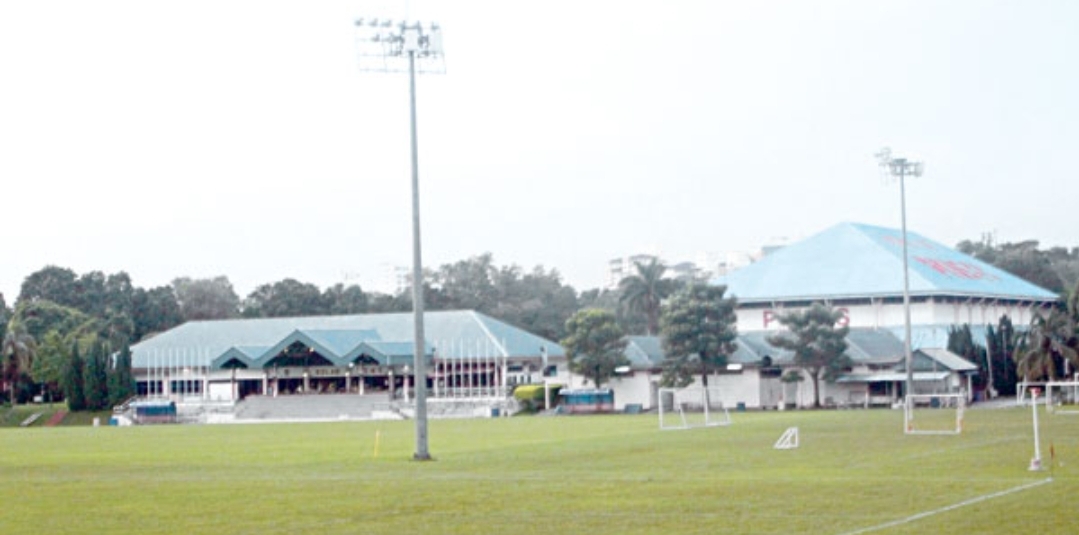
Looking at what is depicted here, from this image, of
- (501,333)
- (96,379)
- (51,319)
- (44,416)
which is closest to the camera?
(44,416)

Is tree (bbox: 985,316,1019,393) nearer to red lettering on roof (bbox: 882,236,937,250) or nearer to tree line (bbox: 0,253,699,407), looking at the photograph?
red lettering on roof (bbox: 882,236,937,250)

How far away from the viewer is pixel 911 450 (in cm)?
3678

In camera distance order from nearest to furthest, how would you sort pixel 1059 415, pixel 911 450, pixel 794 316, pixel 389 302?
1. pixel 911 450
2. pixel 1059 415
3. pixel 794 316
4. pixel 389 302

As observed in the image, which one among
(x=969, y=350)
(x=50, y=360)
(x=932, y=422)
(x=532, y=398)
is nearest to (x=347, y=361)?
(x=532, y=398)

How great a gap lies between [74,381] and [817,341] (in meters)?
47.0

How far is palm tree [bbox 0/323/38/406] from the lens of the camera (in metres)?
95.1

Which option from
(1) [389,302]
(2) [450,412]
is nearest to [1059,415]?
(2) [450,412]

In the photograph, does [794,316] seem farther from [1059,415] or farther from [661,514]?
[661,514]

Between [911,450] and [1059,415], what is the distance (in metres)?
22.7

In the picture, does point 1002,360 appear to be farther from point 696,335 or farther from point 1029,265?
point 1029,265

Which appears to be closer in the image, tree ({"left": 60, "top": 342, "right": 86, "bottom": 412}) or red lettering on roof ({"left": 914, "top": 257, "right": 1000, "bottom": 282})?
tree ({"left": 60, "top": 342, "right": 86, "bottom": 412})

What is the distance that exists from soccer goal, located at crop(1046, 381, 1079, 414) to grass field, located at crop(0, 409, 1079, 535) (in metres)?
13.2

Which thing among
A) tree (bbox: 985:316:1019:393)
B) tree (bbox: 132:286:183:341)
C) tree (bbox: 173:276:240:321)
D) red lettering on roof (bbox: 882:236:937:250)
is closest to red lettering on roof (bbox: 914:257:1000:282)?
red lettering on roof (bbox: 882:236:937:250)

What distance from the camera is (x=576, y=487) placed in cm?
2739
